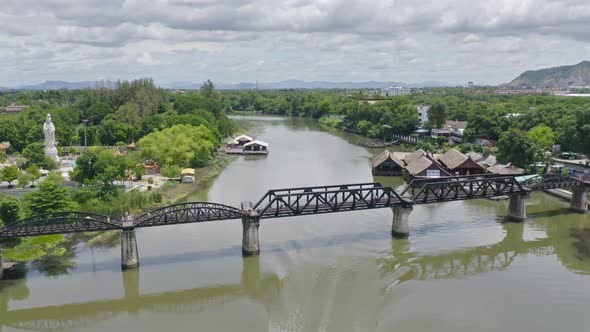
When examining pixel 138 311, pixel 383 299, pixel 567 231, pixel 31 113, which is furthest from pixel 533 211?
pixel 31 113

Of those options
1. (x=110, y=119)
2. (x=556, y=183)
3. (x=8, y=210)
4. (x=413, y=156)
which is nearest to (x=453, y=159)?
(x=413, y=156)

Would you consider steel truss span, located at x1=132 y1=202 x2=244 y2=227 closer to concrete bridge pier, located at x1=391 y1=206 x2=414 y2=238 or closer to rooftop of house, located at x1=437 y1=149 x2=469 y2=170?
concrete bridge pier, located at x1=391 y1=206 x2=414 y2=238

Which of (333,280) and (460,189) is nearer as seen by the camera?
(333,280)

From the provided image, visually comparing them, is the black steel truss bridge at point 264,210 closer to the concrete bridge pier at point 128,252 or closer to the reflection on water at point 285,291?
the concrete bridge pier at point 128,252

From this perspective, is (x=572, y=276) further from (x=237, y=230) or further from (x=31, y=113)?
(x=31, y=113)

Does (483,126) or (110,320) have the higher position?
(483,126)

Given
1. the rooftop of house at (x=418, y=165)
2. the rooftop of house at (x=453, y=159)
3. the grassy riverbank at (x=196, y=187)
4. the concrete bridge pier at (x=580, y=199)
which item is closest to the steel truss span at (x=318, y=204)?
the grassy riverbank at (x=196, y=187)

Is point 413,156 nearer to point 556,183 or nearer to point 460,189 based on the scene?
point 556,183
